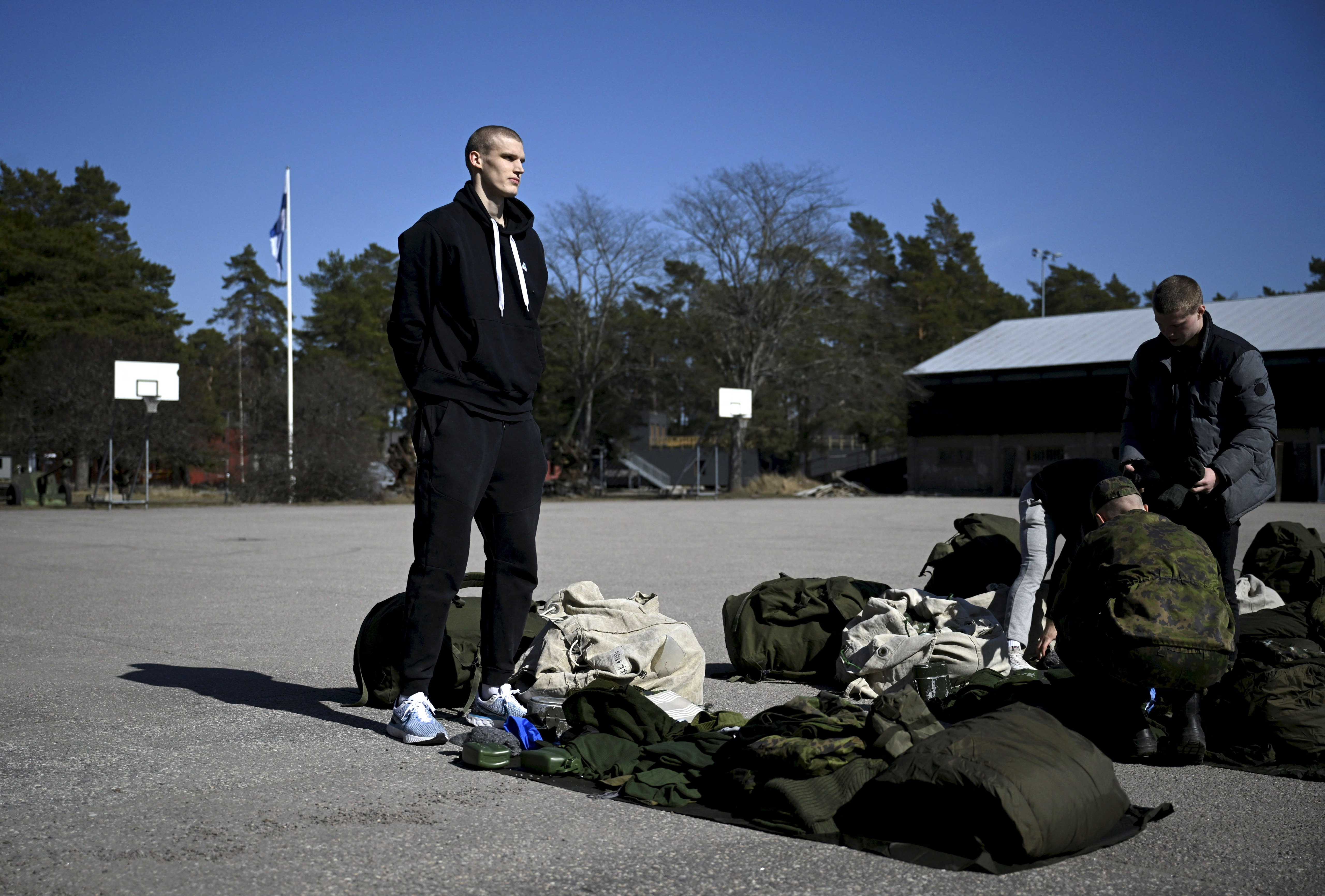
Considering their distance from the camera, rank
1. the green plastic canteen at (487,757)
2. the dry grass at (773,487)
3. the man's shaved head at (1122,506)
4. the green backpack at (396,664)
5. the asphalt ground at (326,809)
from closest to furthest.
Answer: the asphalt ground at (326,809) < the green plastic canteen at (487,757) < the man's shaved head at (1122,506) < the green backpack at (396,664) < the dry grass at (773,487)

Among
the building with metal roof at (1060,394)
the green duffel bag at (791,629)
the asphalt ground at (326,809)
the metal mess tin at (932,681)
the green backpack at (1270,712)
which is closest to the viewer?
the asphalt ground at (326,809)

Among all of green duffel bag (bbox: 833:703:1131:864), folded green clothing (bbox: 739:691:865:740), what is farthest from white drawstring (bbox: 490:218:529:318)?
green duffel bag (bbox: 833:703:1131:864)

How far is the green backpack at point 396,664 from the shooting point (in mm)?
5027

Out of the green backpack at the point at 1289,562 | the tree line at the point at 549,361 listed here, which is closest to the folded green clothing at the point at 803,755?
the green backpack at the point at 1289,562

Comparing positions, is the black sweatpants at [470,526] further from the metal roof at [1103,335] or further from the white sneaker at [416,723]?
the metal roof at [1103,335]

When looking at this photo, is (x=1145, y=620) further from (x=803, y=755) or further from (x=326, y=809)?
(x=326, y=809)

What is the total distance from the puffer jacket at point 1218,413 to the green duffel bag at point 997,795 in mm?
1947

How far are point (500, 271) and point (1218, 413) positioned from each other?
3.20 metres

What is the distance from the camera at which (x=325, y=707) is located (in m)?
5.04

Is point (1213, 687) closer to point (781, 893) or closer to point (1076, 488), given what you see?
point (1076, 488)

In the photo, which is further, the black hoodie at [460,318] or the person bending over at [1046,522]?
the person bending over at [1046,522]

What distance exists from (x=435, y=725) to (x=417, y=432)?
45.4 inches

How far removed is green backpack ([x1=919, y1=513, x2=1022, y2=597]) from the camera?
6.83m

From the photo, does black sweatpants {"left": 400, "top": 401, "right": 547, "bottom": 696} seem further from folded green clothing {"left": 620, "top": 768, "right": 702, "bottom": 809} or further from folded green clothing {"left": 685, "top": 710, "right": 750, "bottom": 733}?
folded green clothing {"left": 620, "top": 768, "right": 702, "bottom": 809}
